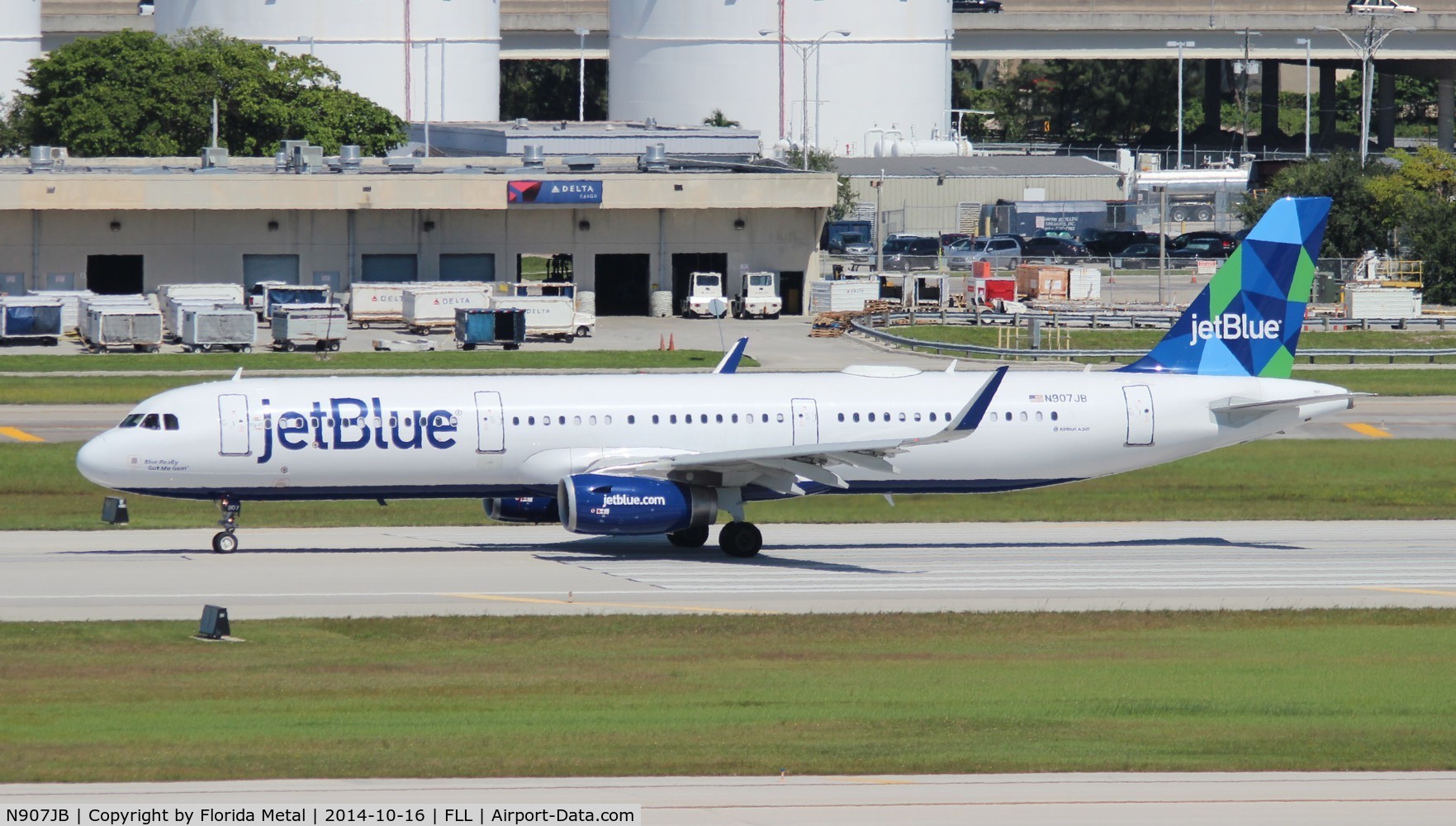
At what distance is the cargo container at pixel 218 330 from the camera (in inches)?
3174

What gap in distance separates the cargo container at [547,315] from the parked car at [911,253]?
35.1 meters

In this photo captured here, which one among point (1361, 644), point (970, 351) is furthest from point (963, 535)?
point (970, 351)

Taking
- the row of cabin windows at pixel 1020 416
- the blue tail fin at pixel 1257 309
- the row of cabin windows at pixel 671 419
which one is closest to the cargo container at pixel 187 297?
the row of cabin windows at pixel 671 419

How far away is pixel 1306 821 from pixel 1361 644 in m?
11.8

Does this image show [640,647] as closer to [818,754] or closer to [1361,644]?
[818,754]

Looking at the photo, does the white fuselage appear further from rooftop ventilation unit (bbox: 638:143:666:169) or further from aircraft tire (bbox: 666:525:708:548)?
rooftop ventilation unit (bbox: 638:143:666:169)

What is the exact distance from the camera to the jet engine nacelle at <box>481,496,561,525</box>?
3856 centimetres

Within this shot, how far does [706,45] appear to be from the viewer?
506 ft

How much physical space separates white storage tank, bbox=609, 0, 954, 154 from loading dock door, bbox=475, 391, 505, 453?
117m

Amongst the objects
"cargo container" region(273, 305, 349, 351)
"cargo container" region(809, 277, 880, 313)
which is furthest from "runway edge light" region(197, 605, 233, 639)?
"cargo container" region(809, 277, 880, 313)

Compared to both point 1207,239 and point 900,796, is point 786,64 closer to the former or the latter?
point 1207,239

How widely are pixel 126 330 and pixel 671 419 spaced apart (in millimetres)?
49217

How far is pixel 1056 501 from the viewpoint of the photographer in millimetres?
46719

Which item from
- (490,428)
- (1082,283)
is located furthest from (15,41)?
(490,428)
